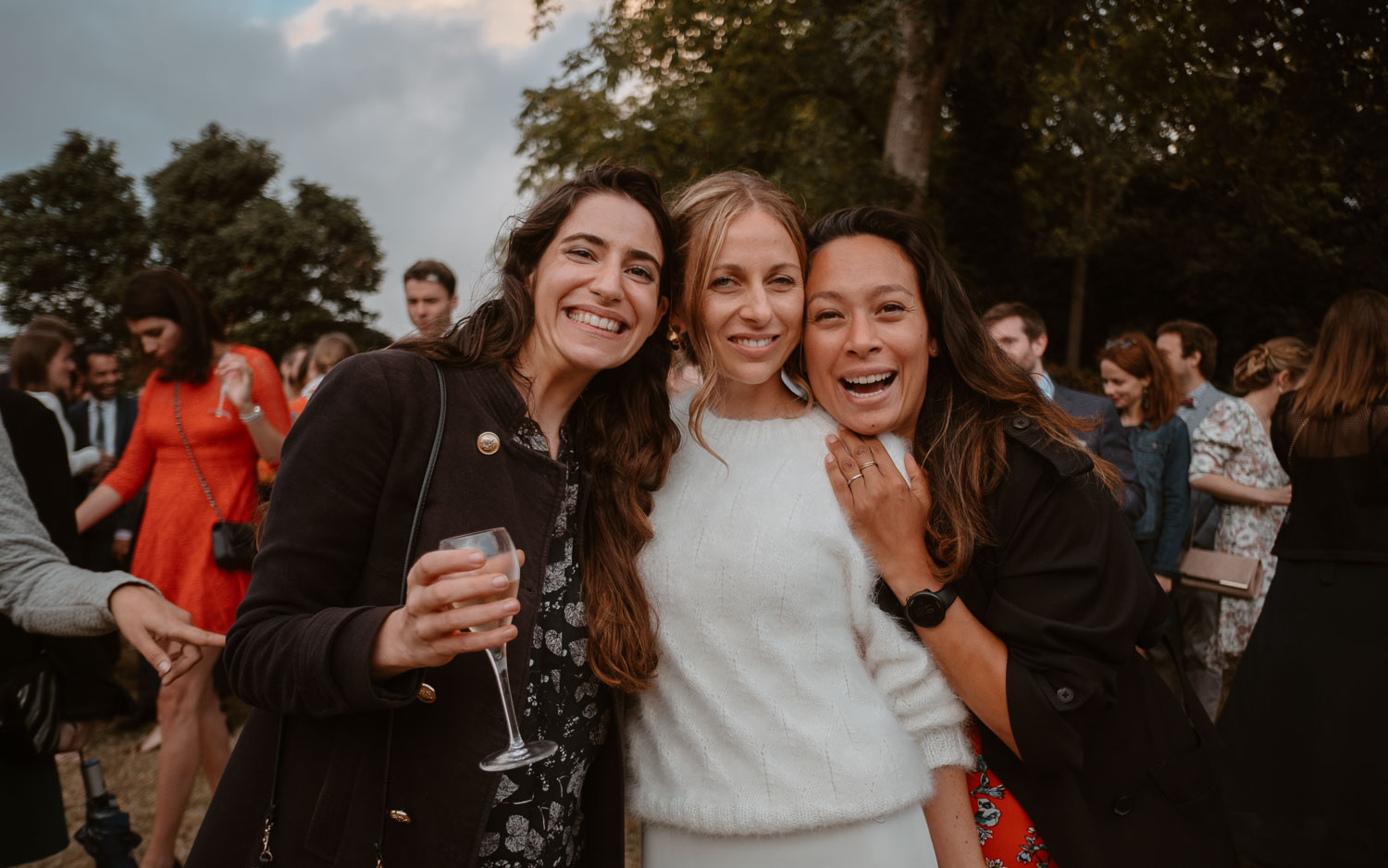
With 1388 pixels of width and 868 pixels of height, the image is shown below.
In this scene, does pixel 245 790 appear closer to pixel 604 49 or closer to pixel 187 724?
pixel 187 724

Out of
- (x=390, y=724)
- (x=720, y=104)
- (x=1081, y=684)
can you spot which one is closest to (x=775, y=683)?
(x=1081, y=684)

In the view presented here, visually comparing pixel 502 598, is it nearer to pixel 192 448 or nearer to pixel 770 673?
pixel 770 673

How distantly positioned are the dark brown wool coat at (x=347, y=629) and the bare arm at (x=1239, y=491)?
528 centimetres

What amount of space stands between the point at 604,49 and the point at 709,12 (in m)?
2.48

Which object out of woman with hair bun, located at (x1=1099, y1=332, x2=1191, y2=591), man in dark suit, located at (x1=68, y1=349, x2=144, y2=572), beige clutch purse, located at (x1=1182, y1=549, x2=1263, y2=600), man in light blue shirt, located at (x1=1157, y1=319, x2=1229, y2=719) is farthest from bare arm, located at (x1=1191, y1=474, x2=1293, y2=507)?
man in dark suit, located at (x1=68, y1=349, x2=144, y2=572)

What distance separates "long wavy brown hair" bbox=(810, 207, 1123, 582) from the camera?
2.12 metres

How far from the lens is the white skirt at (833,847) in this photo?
6.35 ft

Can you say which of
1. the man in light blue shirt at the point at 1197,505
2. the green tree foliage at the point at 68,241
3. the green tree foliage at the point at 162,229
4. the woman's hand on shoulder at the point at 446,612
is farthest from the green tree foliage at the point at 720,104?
the green tree foliage at the point at 68,241

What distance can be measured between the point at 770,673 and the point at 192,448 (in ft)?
11.5

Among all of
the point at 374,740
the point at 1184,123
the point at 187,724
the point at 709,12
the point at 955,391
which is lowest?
the point at 187,724

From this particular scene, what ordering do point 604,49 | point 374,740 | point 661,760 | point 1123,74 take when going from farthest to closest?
point 604,49
point 1123,74
point 661,760
point 374,740

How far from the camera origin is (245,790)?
1811mm

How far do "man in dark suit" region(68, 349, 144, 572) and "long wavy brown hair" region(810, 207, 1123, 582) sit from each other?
231 inches

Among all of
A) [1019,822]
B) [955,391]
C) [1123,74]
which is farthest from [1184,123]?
[1019,822]
